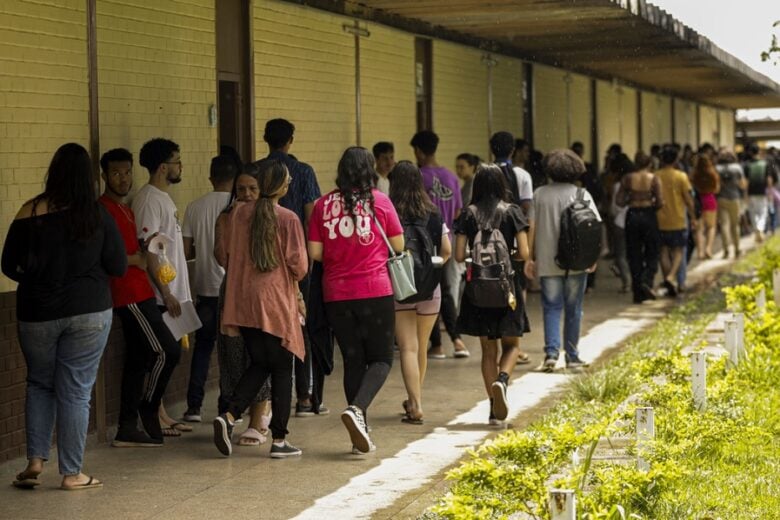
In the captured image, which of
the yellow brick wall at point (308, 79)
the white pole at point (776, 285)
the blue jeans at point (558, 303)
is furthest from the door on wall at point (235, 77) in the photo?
the white pole at point (776, 285)

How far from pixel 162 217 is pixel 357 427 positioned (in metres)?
1.83

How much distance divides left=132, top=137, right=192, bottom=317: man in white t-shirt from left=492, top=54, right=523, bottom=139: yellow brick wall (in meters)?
11.2

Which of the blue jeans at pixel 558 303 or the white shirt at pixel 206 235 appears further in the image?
the blue jeans at pixel 558 303

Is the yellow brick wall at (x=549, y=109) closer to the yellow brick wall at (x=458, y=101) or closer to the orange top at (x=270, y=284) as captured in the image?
the yellow brick wall at (x=458, y=101)

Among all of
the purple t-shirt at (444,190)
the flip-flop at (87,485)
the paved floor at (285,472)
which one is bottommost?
the paved floor at (285,472)

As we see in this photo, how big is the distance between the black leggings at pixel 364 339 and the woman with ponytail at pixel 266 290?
322mm

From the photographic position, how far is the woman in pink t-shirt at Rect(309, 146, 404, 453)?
9.35m

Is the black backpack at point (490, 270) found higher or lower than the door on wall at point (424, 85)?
lower

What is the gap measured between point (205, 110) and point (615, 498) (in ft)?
20.8

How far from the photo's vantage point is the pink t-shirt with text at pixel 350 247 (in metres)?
9.34

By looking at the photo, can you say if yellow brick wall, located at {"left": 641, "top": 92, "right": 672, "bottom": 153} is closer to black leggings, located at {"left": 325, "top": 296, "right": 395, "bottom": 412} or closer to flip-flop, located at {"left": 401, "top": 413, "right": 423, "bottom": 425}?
flip-flop, located at {"left": 401, "top": 413, "right": 423, "bottom": 425}

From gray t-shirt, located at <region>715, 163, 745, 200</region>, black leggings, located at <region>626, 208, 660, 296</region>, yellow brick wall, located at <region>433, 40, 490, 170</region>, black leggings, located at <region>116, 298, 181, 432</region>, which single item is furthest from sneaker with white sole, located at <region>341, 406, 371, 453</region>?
gray t-shirt, located at <region>715, 163, 745, 200</region>

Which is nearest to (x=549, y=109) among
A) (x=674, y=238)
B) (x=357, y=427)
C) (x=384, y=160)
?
(x=674, y=238)

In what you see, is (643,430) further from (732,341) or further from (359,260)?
(732,341)
